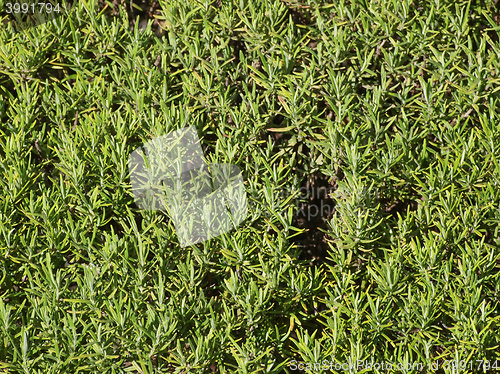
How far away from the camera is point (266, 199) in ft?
7.06

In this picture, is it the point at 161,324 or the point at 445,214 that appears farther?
the point at 445,214

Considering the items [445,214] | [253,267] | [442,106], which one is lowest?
[253,267]

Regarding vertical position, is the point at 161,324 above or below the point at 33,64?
below

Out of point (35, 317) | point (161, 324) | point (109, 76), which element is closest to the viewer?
point (161, 324)

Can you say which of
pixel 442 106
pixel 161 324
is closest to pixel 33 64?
pixel 161 324

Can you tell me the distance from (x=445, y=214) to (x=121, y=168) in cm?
152

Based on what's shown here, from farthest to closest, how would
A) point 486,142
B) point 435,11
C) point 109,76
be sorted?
point 109,76 → point 435,11 → point 486,142

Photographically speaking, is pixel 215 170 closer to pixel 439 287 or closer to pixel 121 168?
pixel 121 168

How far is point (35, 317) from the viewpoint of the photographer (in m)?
2.03

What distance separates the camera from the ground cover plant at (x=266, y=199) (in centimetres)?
200

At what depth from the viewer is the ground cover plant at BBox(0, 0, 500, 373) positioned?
2002 millimetres

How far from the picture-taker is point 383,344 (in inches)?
86.2

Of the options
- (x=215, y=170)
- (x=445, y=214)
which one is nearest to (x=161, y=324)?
(x=215, y=170)

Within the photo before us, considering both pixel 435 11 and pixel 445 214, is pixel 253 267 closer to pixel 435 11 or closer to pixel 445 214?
pixel 445 214
